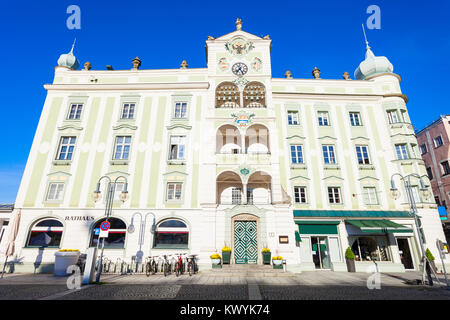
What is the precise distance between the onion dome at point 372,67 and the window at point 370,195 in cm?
1289

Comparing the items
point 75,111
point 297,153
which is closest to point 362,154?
point 297,153

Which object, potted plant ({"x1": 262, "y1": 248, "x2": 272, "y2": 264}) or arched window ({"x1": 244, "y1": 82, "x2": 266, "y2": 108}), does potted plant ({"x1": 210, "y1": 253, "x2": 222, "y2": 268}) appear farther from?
arched window ({"x1": 244, "y1": 82, "x2": 266, "y2": 108})

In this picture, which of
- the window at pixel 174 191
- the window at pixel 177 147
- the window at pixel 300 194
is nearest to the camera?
the window at pixel 174 191

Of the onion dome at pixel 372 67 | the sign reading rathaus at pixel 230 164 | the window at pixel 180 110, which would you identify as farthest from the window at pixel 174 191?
the onion dome at pixel 372 67

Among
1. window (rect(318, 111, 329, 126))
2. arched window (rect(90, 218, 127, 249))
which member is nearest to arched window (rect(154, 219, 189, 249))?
arched window (rect(90, 218, 127, 249))

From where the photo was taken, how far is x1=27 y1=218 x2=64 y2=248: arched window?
703 inches

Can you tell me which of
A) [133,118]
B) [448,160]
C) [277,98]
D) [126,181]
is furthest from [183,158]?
[448,160]

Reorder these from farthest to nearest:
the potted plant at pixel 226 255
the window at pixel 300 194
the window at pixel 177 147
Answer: the window at pixel 177 147
the window at pixel 300 194
the potted plant at pixel 226 255

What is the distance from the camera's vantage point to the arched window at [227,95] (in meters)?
22.9

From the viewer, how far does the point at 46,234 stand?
18047 mm

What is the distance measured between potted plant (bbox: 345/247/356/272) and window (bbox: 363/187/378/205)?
497 centimetres

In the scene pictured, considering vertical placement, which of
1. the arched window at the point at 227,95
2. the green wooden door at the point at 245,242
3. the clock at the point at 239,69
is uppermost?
the clock at the point at 239,69

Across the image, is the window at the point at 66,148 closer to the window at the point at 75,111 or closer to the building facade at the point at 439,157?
the window at the point at 75,111

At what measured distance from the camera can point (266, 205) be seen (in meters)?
18.2
